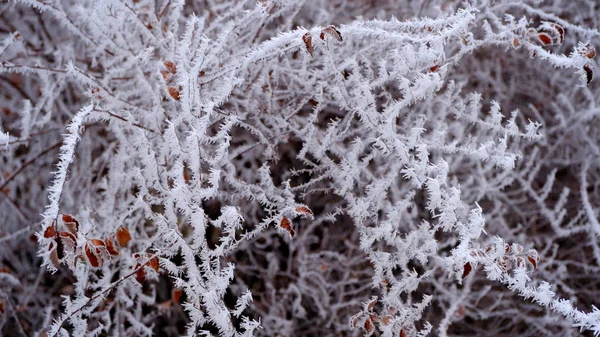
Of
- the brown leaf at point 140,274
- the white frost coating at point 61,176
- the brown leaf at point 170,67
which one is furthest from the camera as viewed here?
the brown leaf at point 170,67

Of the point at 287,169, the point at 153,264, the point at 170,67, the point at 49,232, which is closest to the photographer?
the point at 49,232

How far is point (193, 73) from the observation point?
145 centimetres

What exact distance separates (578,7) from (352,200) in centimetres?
200

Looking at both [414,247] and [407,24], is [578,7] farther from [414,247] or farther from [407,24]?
[414,247]

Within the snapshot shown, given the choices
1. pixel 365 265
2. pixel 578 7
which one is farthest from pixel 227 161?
pixel 578 7

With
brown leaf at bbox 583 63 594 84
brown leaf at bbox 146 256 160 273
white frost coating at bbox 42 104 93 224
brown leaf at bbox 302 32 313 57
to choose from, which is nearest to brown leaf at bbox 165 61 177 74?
white frost coating at bbox 42 104 93 224

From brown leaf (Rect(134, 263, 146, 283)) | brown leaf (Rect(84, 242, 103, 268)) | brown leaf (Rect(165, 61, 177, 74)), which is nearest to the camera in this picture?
brown leaf (Rect(84, 242, 103, 268))

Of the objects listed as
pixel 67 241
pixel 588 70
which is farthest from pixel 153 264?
pixel 588 70

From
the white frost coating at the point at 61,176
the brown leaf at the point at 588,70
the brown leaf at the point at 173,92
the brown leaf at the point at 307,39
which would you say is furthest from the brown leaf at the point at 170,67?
the brown leaf at the point at 588,70

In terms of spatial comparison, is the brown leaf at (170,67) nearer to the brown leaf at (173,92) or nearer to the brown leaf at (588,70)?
the brown leaf at (173,92)

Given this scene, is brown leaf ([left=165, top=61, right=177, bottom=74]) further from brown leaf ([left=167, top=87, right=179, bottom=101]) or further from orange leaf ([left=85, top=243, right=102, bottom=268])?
orange leaf ([left=85, top=243, right=102, bottom=268])

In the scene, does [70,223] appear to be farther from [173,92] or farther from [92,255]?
[173,92]

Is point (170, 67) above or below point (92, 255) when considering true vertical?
above

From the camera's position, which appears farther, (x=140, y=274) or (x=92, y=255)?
(x=140, y=274)
